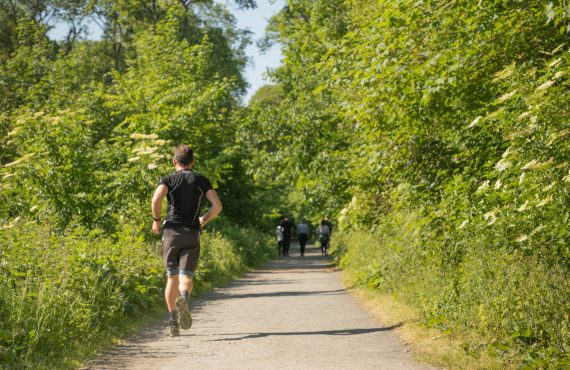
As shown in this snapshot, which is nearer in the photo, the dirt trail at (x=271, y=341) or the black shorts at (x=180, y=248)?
the dirt trail at (x=271, y=341)

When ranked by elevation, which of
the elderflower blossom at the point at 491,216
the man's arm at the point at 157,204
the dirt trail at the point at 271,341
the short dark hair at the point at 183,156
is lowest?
the dirt trail at the point at 271,341

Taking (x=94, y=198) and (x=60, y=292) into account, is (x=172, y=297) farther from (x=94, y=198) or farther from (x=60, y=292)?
(x=94, y=198)

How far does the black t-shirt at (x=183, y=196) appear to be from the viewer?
848 centimetres

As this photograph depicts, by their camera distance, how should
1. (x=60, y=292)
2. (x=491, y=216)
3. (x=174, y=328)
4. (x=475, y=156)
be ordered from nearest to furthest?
1. (x=491, y=216)
2. (x=60, y=292)
3. (x=174, y=328)
4. (x=475, y=156)

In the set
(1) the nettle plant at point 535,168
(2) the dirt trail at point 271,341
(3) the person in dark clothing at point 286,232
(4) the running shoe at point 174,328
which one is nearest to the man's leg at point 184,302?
(4) the running shoe at point 174,328

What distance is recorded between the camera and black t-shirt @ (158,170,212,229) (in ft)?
27.8

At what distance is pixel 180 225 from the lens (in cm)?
852

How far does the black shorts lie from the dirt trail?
→ 36.3 inches

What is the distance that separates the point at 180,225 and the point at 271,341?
5.90 feet

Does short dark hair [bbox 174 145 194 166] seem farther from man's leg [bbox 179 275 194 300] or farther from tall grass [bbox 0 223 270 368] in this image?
tall grass [bbox 0 223 270 368]

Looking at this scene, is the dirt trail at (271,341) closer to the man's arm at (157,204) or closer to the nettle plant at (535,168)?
the man's arm at (157,204)

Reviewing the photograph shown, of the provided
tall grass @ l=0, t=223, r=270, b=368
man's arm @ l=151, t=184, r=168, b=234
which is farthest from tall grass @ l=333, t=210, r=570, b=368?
tall grass @ l=0, t=223, r=270, b=368

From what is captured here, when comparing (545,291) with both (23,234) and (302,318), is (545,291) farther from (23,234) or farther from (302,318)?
(23,234)

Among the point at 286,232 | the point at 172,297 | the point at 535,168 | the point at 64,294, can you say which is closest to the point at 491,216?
the point at 535,168
